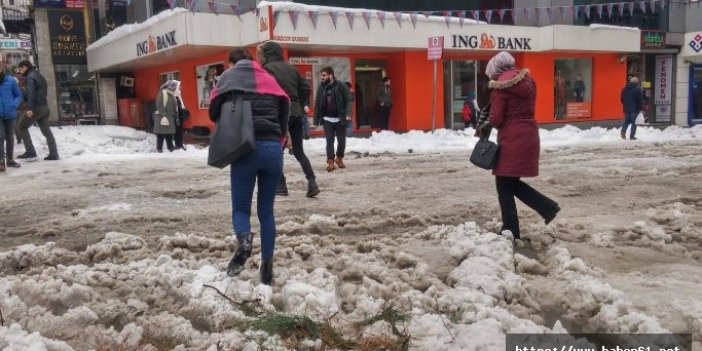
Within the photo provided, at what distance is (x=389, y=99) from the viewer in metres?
19.2

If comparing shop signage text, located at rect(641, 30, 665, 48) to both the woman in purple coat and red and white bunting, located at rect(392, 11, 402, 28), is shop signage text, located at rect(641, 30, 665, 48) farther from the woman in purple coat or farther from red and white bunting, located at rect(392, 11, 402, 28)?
the woman in purple coat

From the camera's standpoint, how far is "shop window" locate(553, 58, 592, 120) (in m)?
22.4

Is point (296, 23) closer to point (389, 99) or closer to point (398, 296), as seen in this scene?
point (389, 99)

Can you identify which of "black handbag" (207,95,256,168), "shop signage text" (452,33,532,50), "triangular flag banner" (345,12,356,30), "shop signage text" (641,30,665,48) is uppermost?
"triangular flag banner" (345,12,356,30)

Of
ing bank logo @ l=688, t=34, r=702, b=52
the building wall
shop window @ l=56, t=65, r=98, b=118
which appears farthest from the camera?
shop window @ l=56, t=65, r=98, b=118

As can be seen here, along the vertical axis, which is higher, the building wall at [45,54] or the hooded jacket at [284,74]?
the building wall at [45,54]

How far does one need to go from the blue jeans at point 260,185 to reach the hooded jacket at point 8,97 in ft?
25.8

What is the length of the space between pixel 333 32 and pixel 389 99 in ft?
10.5

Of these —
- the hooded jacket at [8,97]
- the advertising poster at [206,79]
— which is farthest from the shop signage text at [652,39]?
the hooded jacket at [8,97]

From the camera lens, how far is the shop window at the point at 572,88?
22.4m

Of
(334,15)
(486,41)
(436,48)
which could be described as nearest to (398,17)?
(334,15)

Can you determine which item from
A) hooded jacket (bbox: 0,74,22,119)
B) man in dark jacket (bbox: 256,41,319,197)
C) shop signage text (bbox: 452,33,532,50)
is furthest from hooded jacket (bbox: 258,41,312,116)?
shop signage text (bbox: 452,33,532,50)

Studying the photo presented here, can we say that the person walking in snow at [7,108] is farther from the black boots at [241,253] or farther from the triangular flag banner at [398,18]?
the triangular flag banner at [398,18]

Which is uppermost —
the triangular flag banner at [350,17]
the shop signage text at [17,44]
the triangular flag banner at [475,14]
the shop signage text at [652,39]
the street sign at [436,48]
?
the shop signage text at [17,44]
